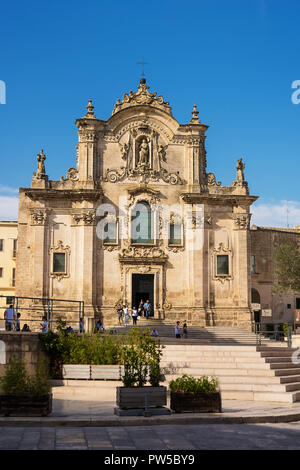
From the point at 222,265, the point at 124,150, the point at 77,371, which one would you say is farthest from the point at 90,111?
the point at 77,371

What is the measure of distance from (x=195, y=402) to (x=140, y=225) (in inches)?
979

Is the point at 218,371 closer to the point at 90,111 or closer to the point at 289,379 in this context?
the point at 289,379

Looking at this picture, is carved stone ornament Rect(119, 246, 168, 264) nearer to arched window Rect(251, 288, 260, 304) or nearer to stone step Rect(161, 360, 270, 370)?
arched window Rect(251, 288, 260, 304)

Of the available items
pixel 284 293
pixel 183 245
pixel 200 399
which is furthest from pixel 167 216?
pixel 200 399

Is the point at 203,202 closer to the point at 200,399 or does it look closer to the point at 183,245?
the point at 183,245

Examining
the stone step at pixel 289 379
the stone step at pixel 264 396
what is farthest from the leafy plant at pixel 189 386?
the stone step at pixel 289 379

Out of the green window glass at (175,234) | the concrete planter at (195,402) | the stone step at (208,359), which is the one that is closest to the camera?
the concrete planter at (195,402)

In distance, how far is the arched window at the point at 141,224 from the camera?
4009 centimetres

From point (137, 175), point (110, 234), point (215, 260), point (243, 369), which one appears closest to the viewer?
point (243, 369)

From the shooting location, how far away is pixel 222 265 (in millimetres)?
40531

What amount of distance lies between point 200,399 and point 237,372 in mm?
6804

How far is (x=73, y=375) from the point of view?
850 inches

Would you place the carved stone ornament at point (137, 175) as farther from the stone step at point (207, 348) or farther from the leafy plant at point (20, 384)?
the leafy plant at point (20, 384)

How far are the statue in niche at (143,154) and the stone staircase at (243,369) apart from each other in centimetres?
1757
